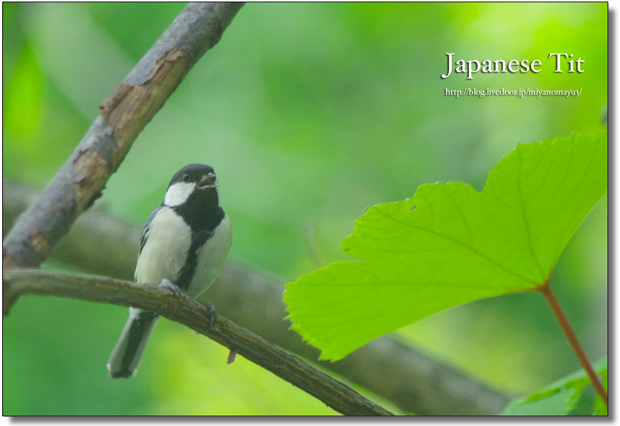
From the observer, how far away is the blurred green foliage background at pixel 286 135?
3.84 feet

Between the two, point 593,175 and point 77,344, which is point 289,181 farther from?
point 593,175

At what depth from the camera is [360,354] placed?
51.6 inches

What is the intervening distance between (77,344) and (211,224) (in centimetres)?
79

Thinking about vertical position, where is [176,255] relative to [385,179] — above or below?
below

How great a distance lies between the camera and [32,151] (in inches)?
53.4

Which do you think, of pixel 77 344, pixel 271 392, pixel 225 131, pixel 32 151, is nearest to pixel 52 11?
pixel 32 151

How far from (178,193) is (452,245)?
729 millimetres

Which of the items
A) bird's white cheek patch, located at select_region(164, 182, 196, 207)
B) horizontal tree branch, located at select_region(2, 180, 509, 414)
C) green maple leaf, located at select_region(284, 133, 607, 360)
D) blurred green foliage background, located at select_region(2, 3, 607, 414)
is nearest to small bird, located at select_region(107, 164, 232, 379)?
bird's white cheek patch, located at select_region(164, 182, 196, 207)

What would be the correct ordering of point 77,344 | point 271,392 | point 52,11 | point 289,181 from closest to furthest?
1. point 52,11
2. point 271,392
3. point 77,344
4. point 289,181

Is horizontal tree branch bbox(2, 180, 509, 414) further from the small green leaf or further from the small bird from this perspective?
the small green leaf

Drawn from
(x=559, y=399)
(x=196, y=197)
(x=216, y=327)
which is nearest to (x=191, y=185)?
(x=196, y=197)

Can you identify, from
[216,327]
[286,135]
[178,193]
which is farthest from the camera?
[286,135]

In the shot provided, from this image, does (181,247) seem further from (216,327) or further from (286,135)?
(286,135)

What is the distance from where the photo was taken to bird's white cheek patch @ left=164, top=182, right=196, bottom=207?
107 cm
